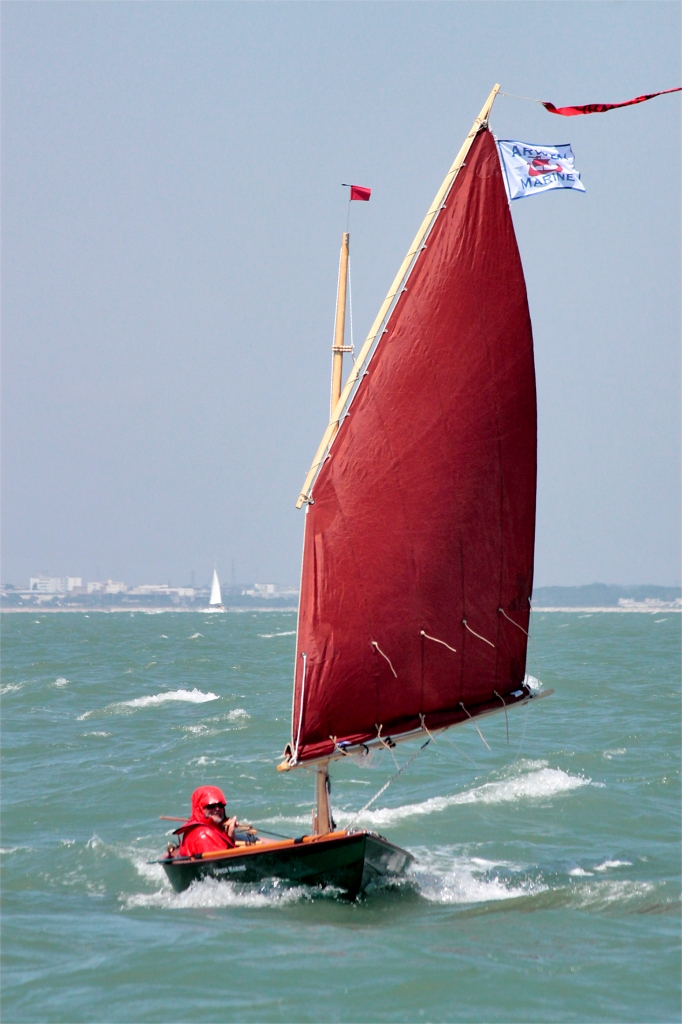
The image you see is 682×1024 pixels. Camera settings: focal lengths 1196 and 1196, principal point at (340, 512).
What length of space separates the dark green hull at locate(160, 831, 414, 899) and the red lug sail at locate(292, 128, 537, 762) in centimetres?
131

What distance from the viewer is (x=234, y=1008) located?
10953 mm

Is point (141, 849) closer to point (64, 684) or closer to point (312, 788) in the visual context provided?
point (312, 788)

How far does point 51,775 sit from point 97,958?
11792 mm

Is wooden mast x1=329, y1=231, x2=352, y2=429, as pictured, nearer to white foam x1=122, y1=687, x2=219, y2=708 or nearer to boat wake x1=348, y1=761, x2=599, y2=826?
boat wake x1=348, y1=761, x2=599, y2=826

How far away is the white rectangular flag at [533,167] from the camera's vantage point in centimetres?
1557

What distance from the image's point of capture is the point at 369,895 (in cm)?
1474

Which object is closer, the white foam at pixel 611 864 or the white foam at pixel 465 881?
the white foam at pixel 465 881

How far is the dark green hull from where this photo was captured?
1384 centimetres

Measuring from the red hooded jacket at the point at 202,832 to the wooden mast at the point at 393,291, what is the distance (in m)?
3.78

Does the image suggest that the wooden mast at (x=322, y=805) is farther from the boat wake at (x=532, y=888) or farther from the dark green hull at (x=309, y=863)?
the boat wake at (x=532, y=888)

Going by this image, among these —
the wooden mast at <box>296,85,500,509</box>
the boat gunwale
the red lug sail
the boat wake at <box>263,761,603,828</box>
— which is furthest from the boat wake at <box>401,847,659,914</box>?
the wooden mast at <box>296,85,500,509</box>

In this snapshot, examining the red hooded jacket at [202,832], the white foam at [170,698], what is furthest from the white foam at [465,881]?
the white foam at [170,698]

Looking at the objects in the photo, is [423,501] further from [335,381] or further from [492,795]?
[492,795]

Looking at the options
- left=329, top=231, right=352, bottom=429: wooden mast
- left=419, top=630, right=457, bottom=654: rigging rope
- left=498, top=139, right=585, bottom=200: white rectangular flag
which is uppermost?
left=498, top=139, right=585, bottom=200: white rectangular flag
